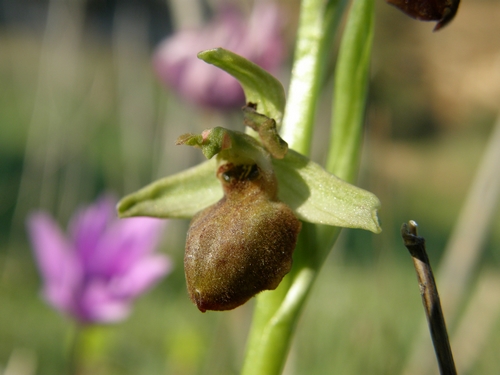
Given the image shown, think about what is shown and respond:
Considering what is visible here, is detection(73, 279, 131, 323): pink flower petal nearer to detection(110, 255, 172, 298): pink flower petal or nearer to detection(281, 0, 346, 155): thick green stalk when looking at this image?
detection(110, 255, 172, 298): pink flower petal

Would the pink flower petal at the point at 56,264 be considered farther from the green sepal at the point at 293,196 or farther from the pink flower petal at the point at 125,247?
the green sepal at the point at 293,196

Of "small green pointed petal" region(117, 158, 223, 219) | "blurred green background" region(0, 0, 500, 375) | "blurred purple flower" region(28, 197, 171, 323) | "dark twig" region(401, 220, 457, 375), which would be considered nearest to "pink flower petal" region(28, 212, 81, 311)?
"blurred purple flower" region(28, 197, 171, 323)

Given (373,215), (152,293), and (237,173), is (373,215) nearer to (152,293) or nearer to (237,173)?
(237,173)

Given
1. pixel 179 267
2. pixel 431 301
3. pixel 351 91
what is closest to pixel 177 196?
pixel 351 91

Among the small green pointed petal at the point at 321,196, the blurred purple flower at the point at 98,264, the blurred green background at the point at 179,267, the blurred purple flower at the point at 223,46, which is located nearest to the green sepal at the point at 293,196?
the small green pointed petal at the point at 321,196

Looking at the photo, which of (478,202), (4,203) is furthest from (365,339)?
(4,203)

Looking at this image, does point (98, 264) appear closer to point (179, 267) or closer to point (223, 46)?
point (223, 46)

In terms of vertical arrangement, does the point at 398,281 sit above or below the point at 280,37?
below
